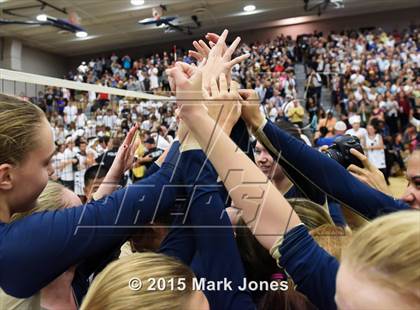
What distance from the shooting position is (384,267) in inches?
19.0

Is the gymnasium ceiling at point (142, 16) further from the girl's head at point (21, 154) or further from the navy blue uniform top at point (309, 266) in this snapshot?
the navy blue uniform top at point (309, 266)

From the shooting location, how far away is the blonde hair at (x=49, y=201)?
0.80 meters

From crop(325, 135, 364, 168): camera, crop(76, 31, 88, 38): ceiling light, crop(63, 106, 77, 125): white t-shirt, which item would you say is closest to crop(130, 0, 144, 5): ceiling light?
crop(76, 31, 88, 38): ceiling light

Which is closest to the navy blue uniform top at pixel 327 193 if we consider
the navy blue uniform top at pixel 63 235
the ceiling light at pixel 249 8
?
Result: the navy blue uniform top at pixel 63 235

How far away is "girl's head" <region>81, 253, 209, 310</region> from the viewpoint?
0.62 metres

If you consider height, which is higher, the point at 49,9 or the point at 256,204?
the point at 49,9

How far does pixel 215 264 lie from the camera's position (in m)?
0.74

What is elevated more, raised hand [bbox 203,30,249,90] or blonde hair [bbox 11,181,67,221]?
raised hand [bbox 203,30,249,90]

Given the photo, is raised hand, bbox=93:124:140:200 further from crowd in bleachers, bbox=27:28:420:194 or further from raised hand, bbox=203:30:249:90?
crowd in bleachers, bbox=27:28:420:194

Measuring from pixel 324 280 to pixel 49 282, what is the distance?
463 millimetres

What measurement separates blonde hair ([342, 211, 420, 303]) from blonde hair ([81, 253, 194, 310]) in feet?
0.90

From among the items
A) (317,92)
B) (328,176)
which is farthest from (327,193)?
(317,92)

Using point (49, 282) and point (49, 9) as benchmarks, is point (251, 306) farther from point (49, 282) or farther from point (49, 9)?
point (49, 9)

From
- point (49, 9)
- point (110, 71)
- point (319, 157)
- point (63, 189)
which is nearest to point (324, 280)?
point (319, 157)
